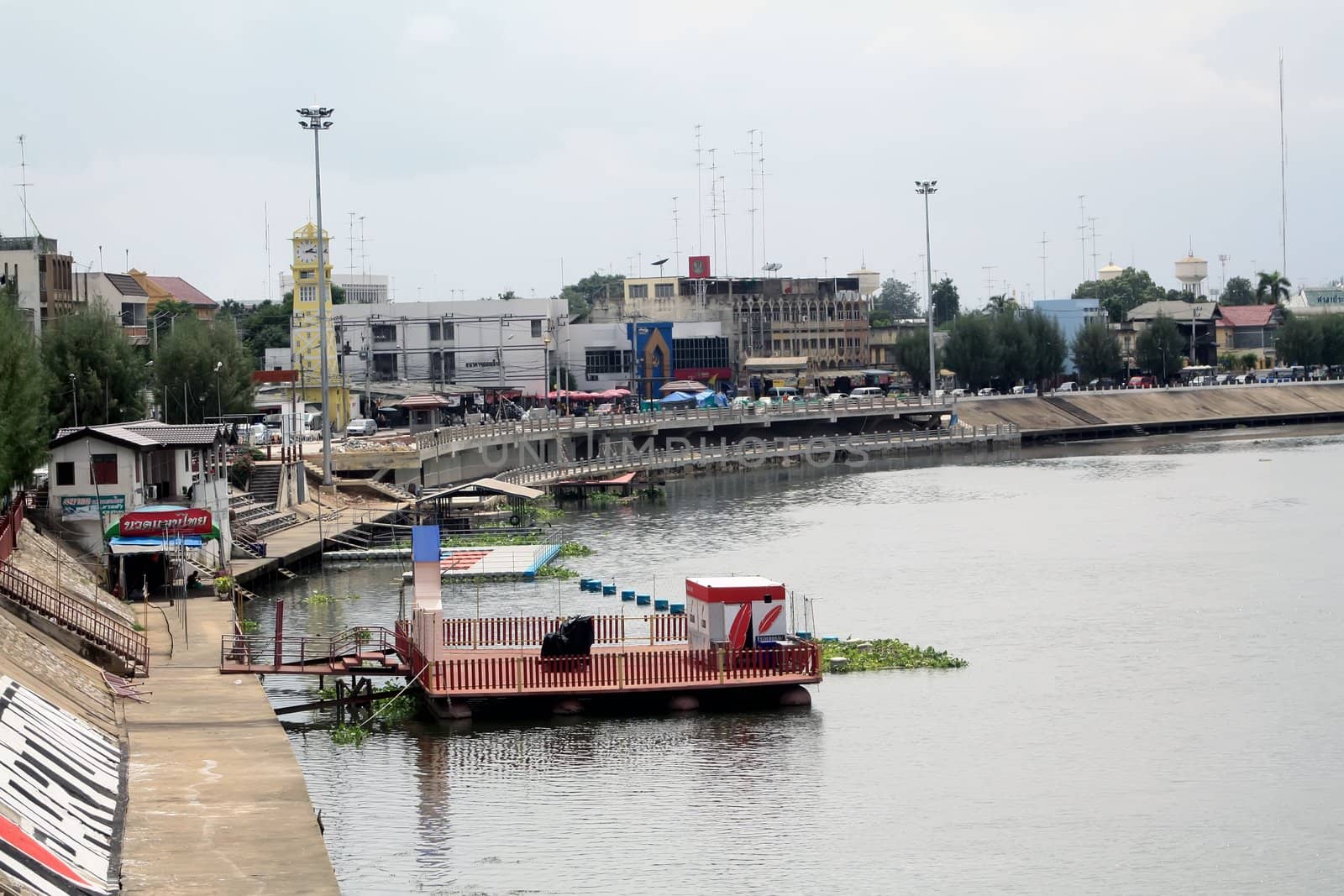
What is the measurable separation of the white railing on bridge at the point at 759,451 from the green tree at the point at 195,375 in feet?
54.1

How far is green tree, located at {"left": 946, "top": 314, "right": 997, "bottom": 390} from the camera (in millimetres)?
169000

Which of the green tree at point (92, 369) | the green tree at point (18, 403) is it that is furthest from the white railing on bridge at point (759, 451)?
the green tree at point (18, 403)

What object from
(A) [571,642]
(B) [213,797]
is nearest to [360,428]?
(A) [571,642]

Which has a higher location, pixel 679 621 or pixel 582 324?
pixel 582 324

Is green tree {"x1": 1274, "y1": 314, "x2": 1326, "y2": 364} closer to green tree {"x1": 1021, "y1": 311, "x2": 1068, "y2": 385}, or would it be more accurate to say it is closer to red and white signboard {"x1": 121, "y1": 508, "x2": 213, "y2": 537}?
green tree {"x1": 1021, "y1": 311, "x2": 1068, "y2": 385}

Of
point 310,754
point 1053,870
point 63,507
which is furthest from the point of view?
point 63,507

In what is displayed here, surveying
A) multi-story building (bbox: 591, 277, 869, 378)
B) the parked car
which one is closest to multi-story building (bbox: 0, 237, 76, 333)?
the parked car

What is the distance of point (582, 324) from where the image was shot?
541ft

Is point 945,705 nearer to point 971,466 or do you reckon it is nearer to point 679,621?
point 679,621

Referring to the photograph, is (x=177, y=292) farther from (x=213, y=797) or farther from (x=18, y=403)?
(x=213, y=797)

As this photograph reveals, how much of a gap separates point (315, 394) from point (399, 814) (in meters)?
93.4

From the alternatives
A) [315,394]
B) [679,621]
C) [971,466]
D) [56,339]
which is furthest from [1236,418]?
[679,621]

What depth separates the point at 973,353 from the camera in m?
169

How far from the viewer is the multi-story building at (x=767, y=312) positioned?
582 feet
